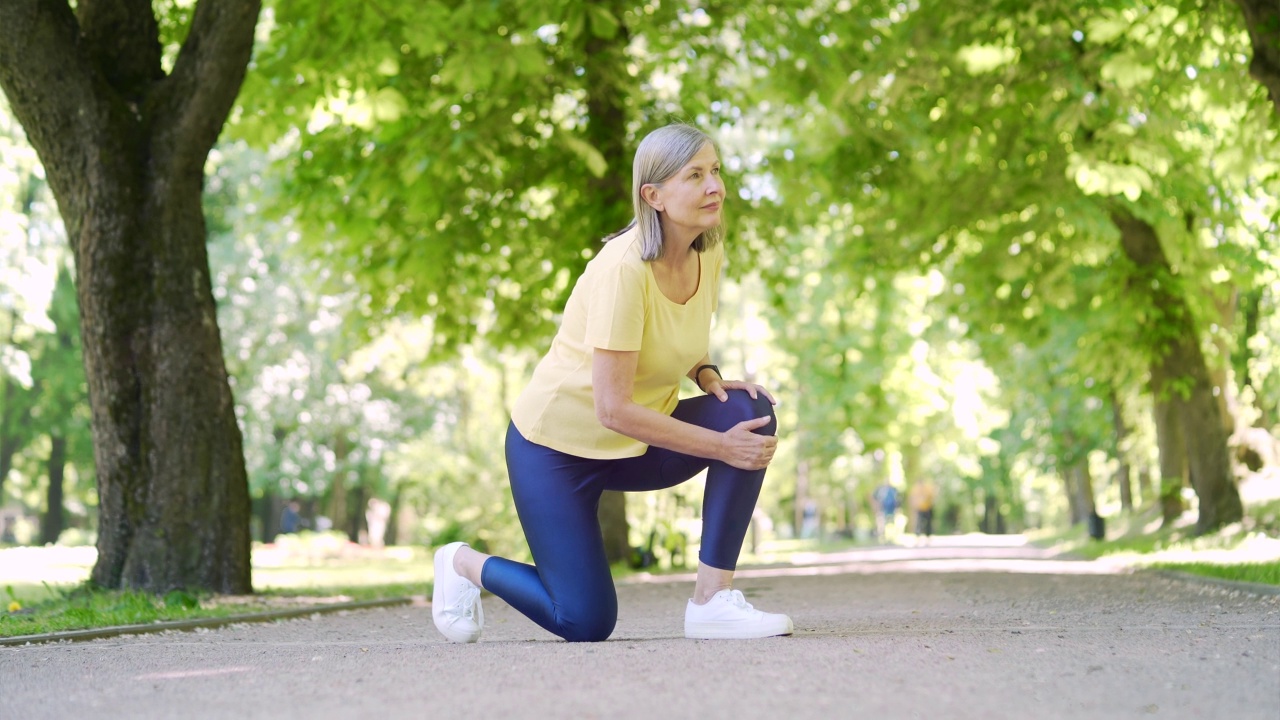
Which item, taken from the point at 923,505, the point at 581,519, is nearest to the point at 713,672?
the point at 581,519

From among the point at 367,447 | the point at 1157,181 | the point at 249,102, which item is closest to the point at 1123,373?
the point at 1157,181

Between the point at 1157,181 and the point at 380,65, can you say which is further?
the point at 1157,181

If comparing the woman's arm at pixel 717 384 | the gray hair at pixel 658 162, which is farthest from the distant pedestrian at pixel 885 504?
the gray hair at pixel 658 162

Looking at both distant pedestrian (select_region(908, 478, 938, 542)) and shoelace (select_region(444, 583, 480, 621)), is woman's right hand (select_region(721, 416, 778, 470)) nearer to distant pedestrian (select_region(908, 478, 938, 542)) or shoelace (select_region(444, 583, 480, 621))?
shoelace (select_region(444, 583, 480, 621))

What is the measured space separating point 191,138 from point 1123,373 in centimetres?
1188

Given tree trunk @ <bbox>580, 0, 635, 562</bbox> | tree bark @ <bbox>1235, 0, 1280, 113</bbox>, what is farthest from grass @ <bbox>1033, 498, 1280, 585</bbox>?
tree trunk @ <bbox>580, 0, 635, 562</bbox>

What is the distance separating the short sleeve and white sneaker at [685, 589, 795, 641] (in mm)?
1083

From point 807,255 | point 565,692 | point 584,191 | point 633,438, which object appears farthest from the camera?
point 807,255

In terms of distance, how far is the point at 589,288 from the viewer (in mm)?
4855

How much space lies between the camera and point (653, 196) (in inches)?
192

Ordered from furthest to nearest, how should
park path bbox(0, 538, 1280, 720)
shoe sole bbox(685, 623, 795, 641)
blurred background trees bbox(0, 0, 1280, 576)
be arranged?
blurred background trees bbox(0, 0, 1280, 576) < shoe sole bbox(685, 623, 795, 641) < park path bbox(0, 538, 1280, 720)

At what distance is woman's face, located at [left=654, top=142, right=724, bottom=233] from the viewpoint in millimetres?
4840

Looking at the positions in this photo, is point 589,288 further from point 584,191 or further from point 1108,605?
point 584,191

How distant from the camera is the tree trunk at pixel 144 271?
8.43 m
